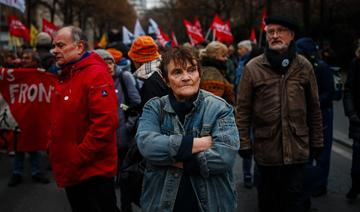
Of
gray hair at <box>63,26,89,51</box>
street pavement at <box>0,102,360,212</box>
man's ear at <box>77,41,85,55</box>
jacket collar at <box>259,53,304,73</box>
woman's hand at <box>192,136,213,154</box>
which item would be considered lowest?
street pavement at <box>0,102,360,212</box>

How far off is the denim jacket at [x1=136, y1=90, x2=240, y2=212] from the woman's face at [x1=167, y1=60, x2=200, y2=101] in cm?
6

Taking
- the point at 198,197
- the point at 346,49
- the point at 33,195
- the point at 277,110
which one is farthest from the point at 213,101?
the point at 346,49

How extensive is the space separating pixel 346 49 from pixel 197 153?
20368 millimetres

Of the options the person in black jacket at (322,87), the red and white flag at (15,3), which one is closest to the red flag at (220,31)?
the red and white flag at (15,3)

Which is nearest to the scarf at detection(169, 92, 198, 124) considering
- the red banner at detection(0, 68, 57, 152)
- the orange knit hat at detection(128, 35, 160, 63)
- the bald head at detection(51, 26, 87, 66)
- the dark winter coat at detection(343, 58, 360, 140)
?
the bald head at detection(51, 26, 87, 66)

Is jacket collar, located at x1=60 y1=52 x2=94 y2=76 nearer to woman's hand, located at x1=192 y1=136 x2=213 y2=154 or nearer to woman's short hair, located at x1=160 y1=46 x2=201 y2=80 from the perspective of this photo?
woman's short hair, located at x1=160 y1=46 x2=201 y2=80

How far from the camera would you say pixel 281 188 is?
4.12 metres

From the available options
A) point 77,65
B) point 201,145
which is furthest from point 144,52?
point 201,145

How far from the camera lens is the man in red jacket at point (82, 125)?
3.24 m

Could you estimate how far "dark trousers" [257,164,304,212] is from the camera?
157 inches

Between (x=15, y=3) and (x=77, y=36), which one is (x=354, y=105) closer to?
(x=77, y=36)

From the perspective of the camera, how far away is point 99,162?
338 centimetres

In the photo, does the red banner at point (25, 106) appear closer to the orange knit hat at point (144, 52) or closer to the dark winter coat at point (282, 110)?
the orange knit hat at point (144, 52)

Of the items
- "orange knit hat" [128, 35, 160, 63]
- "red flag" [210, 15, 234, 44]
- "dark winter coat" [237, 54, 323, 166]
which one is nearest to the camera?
"dark winter coat" [237, 54, 323, 166]
